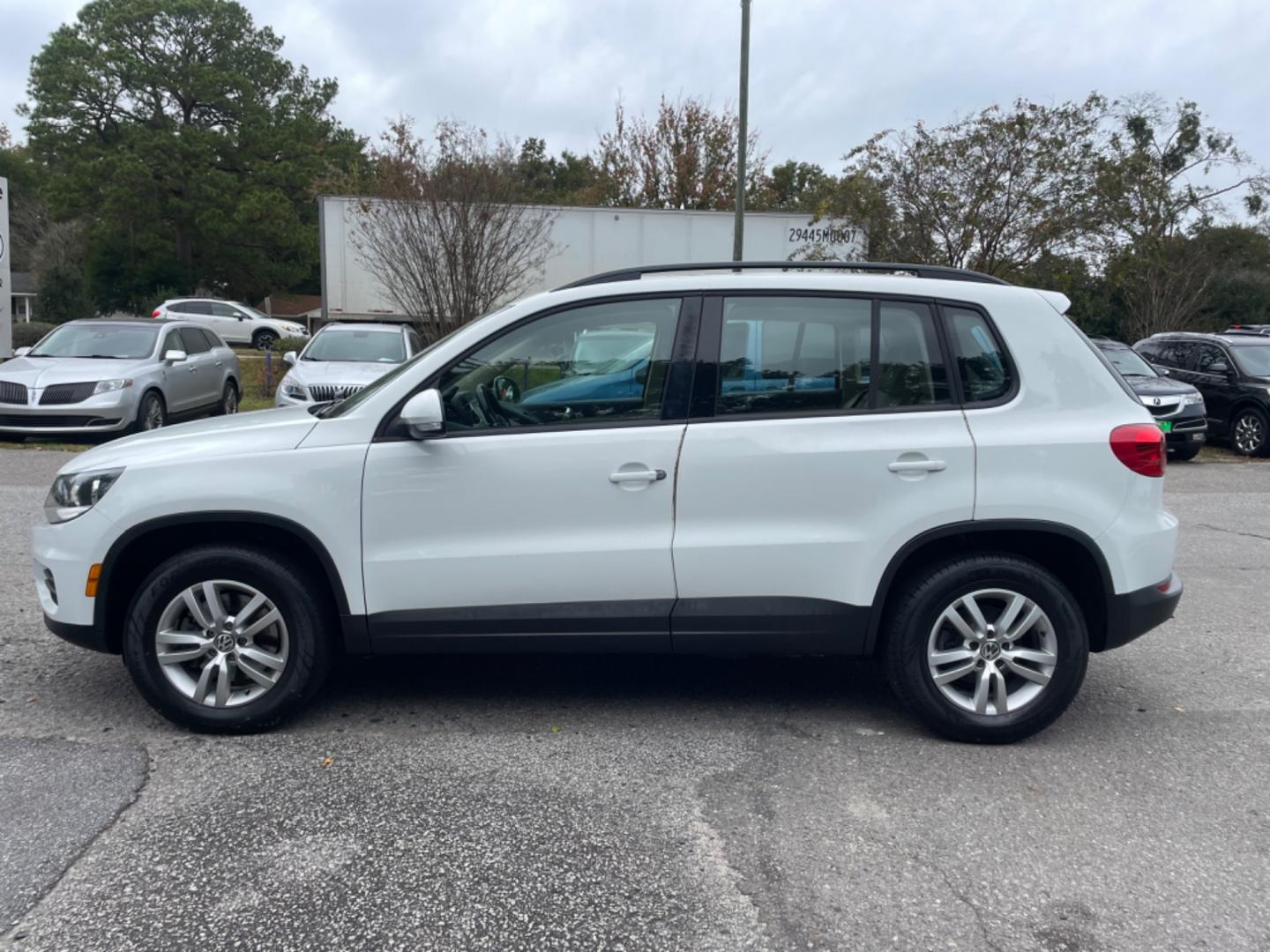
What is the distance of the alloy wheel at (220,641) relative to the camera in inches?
157

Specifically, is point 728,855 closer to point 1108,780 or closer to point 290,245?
point 1108,780

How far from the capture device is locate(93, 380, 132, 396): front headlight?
1195 cm

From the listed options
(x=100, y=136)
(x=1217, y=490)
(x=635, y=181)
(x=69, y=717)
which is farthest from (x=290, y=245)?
(x=69, y=717)

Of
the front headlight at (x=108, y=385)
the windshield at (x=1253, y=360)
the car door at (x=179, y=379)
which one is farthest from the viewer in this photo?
the windshield at (x=1253, y=360)

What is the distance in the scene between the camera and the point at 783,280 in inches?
163

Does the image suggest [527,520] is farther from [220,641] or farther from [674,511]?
[220,641]

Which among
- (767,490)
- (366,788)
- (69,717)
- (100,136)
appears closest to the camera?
(366,788)

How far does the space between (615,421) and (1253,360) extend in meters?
14.2

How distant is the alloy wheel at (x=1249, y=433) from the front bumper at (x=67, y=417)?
14887 millimetres

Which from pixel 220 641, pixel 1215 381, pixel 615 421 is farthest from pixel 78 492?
pixel 1215 381

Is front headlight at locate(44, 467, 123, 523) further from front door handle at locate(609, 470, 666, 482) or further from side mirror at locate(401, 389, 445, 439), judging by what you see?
front door handle at locate(609, 470, 666, 482)

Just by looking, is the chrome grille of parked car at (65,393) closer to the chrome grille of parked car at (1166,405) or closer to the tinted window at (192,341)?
the tinted window at (192,341)

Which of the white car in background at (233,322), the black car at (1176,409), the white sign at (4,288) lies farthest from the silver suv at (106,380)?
the white car in background at (233,322)

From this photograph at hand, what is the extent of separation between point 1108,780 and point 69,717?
4.14 meters
